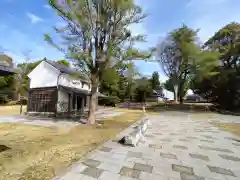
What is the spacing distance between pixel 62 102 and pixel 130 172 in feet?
47.1

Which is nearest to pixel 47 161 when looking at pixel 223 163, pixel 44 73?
pixel 223 163

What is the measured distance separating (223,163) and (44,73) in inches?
700

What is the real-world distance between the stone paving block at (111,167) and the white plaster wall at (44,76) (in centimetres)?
1435

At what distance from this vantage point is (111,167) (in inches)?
158

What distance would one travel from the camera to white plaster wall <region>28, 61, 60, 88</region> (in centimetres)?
1692

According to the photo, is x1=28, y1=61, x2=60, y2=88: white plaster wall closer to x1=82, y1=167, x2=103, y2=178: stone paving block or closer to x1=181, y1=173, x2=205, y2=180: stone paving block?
x1=82, y1=167, x2=103, y2=178: stone paving block

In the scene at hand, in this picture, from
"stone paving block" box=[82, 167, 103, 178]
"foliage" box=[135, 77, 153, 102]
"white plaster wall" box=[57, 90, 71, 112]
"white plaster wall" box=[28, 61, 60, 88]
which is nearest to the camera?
"stone paving block" box=[82, 167, 103, 178]

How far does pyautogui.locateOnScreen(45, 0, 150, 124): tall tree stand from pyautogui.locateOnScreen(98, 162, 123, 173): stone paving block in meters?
6.72

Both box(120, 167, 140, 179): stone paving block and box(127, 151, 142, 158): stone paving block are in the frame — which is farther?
box(127, 151, 142, 158): stone paving block

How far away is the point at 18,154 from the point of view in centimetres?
462

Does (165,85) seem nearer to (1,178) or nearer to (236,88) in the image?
(236,88)

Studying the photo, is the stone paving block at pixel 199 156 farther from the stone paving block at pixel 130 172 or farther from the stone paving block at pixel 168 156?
the stone paving block at pixel 130 172

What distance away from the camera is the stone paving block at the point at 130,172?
3.64 m

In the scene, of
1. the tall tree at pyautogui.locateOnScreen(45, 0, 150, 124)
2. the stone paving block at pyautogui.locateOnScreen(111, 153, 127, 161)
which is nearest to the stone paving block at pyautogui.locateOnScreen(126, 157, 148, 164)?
the stone paving block at pyautogui.locateOnScreen(111, 153, 127, 161)
